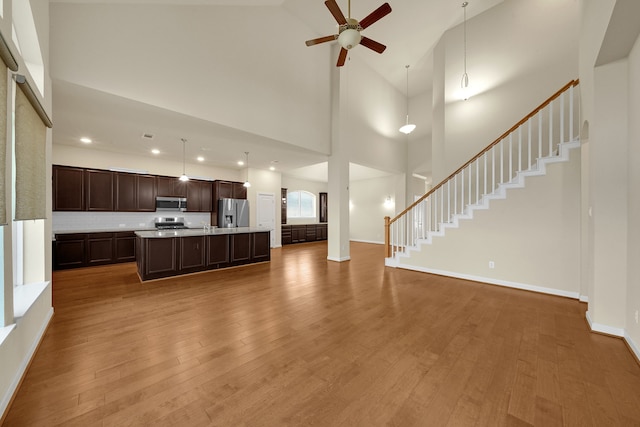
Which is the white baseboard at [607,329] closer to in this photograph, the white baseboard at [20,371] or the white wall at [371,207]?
the white baseboard at [20,371]

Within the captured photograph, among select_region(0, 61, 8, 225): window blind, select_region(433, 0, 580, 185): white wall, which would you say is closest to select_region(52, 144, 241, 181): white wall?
select_region(0, 61, 8, 225): window blind

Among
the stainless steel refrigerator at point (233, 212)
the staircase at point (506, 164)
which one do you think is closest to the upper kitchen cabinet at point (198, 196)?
the stainless steel refrigerator at point (233, 212)

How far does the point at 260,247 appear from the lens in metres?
5.94

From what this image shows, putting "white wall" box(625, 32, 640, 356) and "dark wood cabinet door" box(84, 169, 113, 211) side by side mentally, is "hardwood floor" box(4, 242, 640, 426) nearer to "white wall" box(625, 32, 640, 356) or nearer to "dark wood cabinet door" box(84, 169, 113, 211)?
"white wall" box(625, 32, 640, 356)

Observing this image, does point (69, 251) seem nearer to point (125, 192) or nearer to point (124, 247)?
point (124, 247)

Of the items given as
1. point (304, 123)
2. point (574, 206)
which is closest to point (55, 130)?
point (304, 123)

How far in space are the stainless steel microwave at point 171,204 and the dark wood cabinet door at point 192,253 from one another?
2638mm

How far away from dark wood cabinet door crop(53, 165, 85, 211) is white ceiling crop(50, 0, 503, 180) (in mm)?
655

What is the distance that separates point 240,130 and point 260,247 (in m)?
2.91

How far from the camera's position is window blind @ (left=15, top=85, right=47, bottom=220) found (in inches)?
67.8

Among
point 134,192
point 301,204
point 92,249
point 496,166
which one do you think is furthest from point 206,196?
point 496,166

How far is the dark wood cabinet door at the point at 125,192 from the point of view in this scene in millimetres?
5968

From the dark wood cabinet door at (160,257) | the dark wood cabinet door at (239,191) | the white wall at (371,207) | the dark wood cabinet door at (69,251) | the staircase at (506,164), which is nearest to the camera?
the staircase at (506,164)

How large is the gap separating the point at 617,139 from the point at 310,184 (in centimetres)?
929
